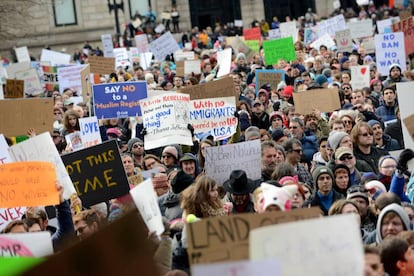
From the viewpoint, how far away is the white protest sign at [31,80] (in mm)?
24328

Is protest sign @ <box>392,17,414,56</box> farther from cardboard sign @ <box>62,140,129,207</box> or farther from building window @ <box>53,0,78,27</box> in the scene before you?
building window @ <box>53,0,78,27</box>

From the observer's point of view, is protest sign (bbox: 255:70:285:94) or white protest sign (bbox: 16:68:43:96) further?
white protest sign (bbox: 16:68:43:96)

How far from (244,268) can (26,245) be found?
1655 mm

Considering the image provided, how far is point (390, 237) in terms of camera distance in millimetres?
7020

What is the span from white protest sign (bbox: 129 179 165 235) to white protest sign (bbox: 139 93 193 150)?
16.0 feet

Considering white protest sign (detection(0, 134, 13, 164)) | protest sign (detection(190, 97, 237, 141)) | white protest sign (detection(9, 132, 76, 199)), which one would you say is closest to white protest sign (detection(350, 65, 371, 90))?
protest sign (detection(190, 97, 237, 141))

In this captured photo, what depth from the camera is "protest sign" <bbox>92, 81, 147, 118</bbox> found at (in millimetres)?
15055

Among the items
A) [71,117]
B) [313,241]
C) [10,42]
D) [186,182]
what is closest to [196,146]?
[71,117]

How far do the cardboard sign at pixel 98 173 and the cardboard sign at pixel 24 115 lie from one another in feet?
12.1

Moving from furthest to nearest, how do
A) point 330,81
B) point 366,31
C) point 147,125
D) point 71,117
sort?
1. point 366,31
2. point 330,81
3. point 71,117
4. point 147,125

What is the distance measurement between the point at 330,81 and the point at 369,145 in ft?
26.6

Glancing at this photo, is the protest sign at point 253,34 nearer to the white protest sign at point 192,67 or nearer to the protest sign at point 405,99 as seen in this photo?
the white protest sign at point 192,67

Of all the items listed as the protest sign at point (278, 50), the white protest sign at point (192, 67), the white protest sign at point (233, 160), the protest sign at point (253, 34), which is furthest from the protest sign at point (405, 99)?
the protest sign at point (253, 34)

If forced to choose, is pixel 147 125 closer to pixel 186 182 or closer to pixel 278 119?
pixel 278 119
